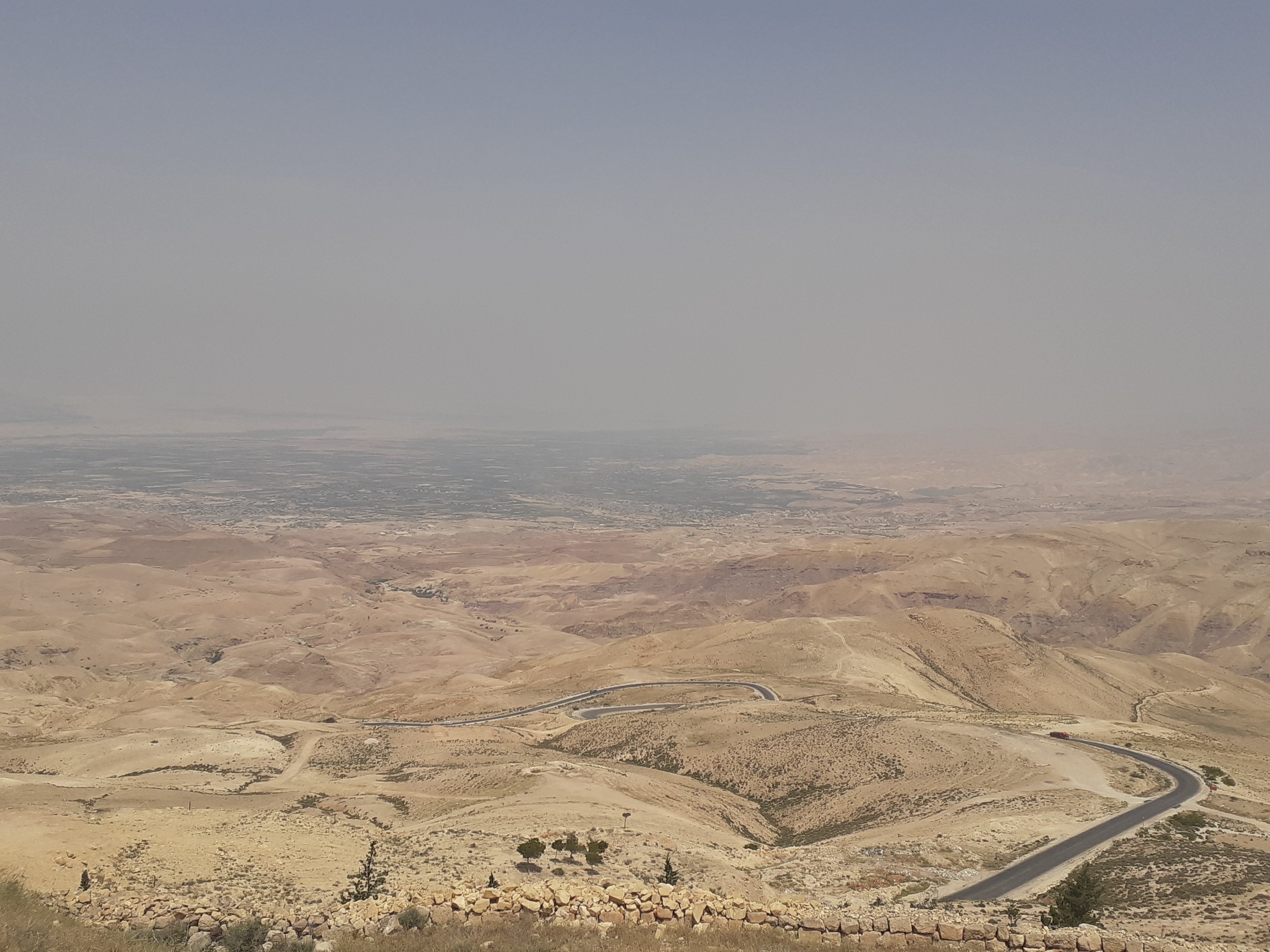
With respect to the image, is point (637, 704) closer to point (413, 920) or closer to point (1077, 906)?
point (1077, 906)

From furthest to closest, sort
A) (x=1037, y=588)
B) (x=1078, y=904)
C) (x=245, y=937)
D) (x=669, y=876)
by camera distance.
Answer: (x=1037, y=588), (x=669, y=876), (x=1078, y=904), (x=245, y=937)

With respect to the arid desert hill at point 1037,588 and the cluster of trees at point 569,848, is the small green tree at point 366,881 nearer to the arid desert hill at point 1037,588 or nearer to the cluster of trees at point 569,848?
the cluster of trees at point 569,848

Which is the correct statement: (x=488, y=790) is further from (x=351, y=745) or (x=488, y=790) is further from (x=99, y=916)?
(x=99, y=916)

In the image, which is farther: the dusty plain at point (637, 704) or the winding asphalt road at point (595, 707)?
the winding asphalt road at point (595, 707)

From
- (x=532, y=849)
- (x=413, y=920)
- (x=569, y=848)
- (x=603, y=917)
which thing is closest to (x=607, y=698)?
(x=569, y=848)

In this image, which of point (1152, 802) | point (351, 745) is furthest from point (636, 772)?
point (1152, 802)

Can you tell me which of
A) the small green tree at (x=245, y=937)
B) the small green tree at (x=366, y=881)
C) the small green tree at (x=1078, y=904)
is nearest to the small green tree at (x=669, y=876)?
the small green tree at (x=366, y=881)
